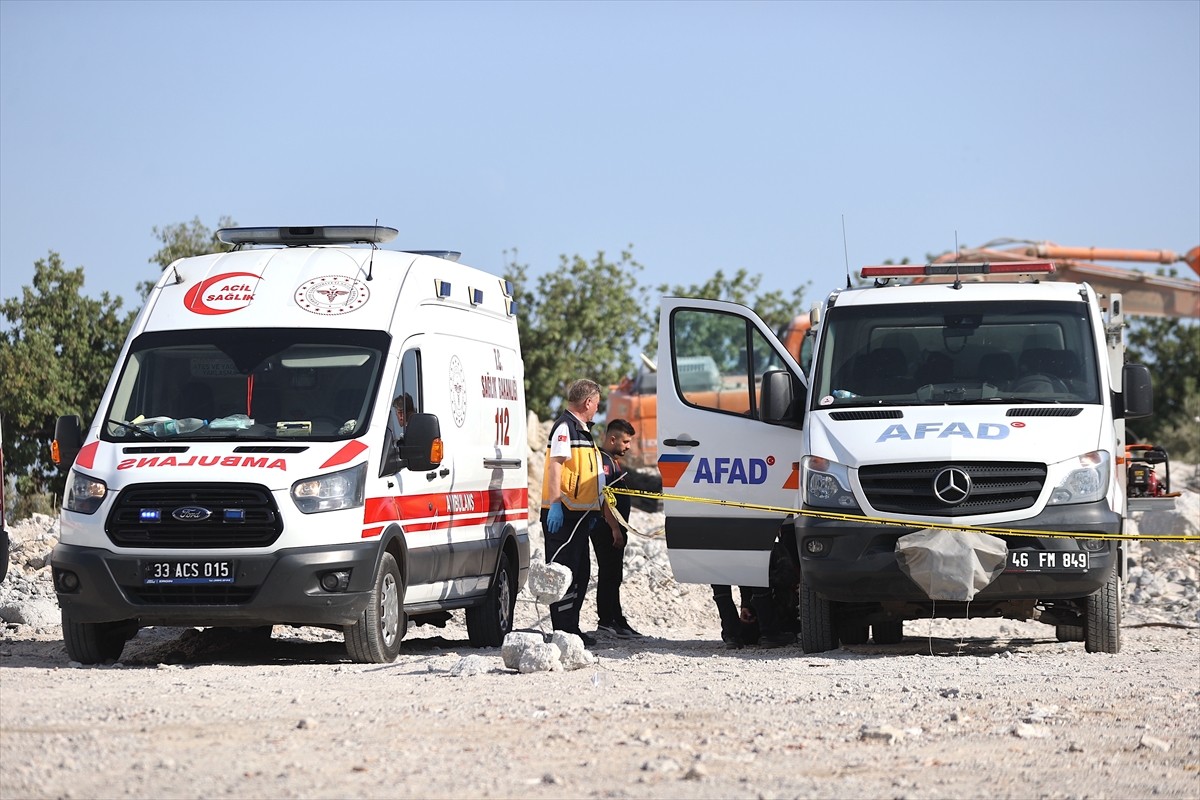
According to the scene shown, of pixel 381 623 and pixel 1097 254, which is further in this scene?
pixel 1097 254

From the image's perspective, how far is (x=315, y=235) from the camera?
41.6 feet

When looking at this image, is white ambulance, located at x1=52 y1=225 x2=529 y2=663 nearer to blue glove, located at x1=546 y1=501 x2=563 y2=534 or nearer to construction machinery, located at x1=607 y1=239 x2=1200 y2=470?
blue glove, located at x1=546 y1=501 x2=563 y2=534

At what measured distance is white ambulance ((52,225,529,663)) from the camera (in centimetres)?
1052

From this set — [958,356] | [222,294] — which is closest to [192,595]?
[222,294]

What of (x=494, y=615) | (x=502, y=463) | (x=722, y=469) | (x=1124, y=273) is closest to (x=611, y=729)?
(x=722, y=469)

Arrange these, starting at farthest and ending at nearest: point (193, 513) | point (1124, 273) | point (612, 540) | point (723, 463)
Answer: point (1124, 273)
point (612, 540)
point (723, 463)
point (193, 513)

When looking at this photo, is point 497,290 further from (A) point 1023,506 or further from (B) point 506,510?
(A) point 1023,506

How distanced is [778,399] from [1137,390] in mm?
2436

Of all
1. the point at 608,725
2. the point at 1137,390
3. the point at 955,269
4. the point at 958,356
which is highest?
the point at 955,269

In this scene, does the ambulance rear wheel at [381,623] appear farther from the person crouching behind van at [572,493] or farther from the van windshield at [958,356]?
the van windshield at [958,356]

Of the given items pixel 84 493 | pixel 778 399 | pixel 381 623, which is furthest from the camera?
pixel 778 399

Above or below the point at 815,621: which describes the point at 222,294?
above

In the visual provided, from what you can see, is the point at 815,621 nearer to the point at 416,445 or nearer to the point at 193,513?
the point at 416,445

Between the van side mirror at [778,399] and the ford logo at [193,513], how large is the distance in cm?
391
